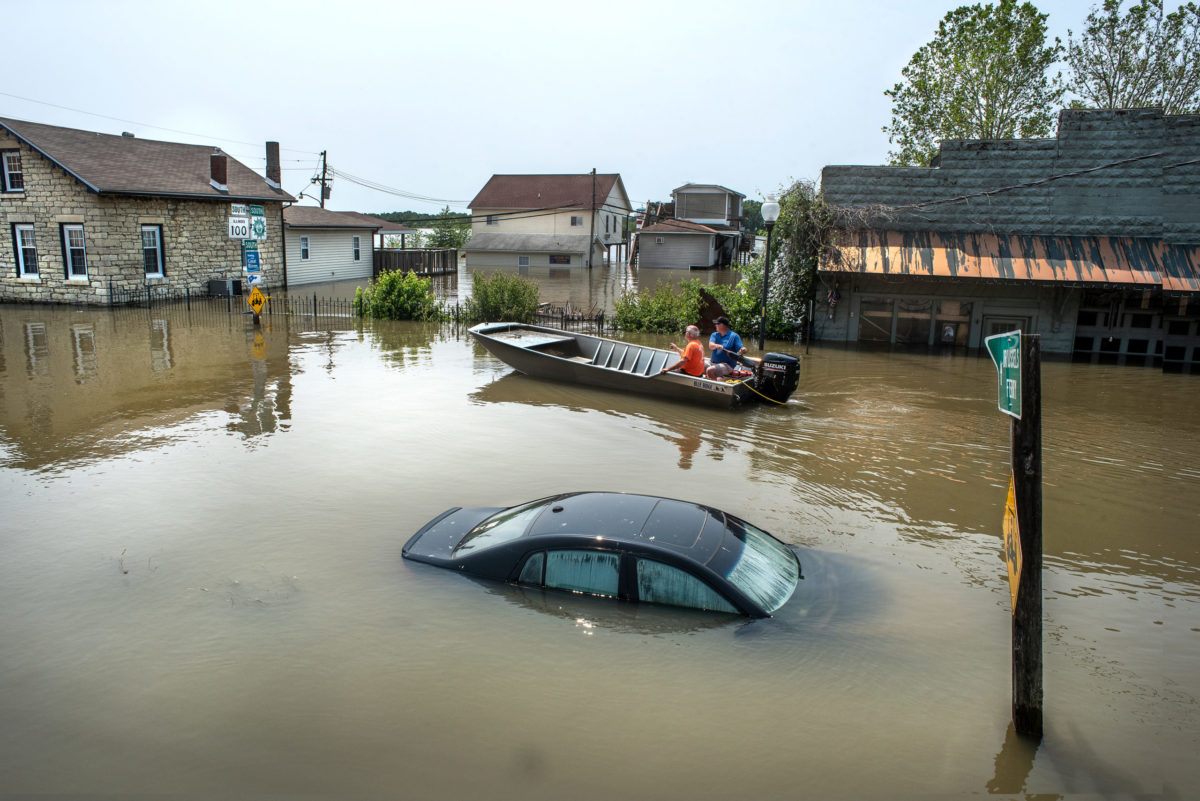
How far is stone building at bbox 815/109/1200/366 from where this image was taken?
830 inches

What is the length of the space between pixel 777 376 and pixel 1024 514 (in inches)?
403

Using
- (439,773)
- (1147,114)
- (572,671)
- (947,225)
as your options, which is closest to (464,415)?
(572,671)

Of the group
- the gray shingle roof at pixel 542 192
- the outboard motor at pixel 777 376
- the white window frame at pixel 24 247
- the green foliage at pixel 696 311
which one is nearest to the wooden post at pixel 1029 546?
the outboard motor at pixel 777 376

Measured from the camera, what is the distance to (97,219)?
1089 inches

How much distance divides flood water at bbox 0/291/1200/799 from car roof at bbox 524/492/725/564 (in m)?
0.67

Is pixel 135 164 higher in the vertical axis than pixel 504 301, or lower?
higher

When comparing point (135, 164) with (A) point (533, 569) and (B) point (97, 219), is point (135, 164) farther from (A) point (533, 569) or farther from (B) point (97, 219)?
(A) point (533, 569)

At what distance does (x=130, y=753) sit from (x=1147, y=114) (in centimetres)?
2560

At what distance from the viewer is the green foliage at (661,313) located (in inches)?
968

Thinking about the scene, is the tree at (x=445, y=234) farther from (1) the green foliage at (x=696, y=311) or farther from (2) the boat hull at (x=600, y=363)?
(2) the boat hull at (x=600, y=363)

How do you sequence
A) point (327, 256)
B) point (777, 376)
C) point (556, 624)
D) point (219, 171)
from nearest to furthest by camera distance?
1. point (556, 624)
2. point (777, 376)
3. point (219, 171)
4. point (327, 256)

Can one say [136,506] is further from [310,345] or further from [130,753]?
[310,345]

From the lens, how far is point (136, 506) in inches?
389

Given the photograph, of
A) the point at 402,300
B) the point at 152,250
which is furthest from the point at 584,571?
the point at 152,250
